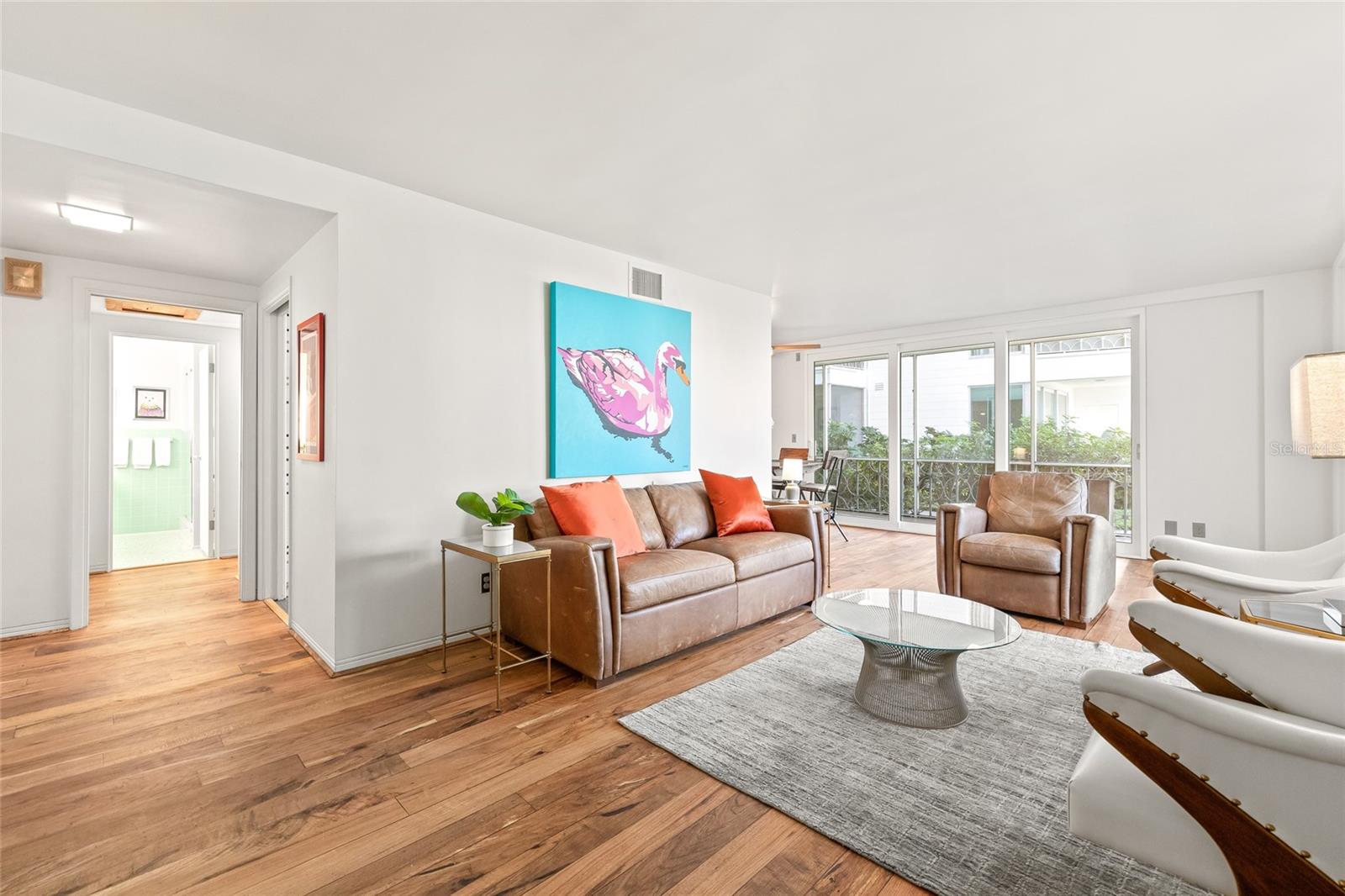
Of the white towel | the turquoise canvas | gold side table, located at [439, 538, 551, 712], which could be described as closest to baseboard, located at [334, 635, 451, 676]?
gold side table, located at [439, 538, 551, 712]

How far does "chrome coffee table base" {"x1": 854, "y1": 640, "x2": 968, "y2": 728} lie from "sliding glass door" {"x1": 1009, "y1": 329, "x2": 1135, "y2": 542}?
4.51 m

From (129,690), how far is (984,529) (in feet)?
17.3

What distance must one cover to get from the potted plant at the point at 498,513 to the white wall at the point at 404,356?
2.09 feet

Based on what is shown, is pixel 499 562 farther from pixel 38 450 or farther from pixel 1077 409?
pixel 1077 409

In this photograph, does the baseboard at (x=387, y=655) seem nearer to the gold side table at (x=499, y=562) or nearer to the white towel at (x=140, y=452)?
the gold side table at (x=499, y=562)

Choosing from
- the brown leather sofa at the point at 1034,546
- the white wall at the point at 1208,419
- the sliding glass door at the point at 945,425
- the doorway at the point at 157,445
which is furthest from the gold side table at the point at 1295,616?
the doorway at the point at 157,445

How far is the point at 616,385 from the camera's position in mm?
4246

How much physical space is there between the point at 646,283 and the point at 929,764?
3631 millimetres

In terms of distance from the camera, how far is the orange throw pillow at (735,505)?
421cm

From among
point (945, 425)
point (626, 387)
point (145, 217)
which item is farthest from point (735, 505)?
point (945, 425)

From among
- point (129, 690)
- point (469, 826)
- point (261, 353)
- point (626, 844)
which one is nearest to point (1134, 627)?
point (626, 844)

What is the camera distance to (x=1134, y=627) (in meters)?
1.70

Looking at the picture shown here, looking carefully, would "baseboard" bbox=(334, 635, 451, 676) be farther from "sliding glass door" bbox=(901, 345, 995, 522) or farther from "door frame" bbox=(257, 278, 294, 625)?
"sliding glass door" bbox=(901, 345, 995, 522)

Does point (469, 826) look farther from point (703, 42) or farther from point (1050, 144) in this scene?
point (1050, 144)
